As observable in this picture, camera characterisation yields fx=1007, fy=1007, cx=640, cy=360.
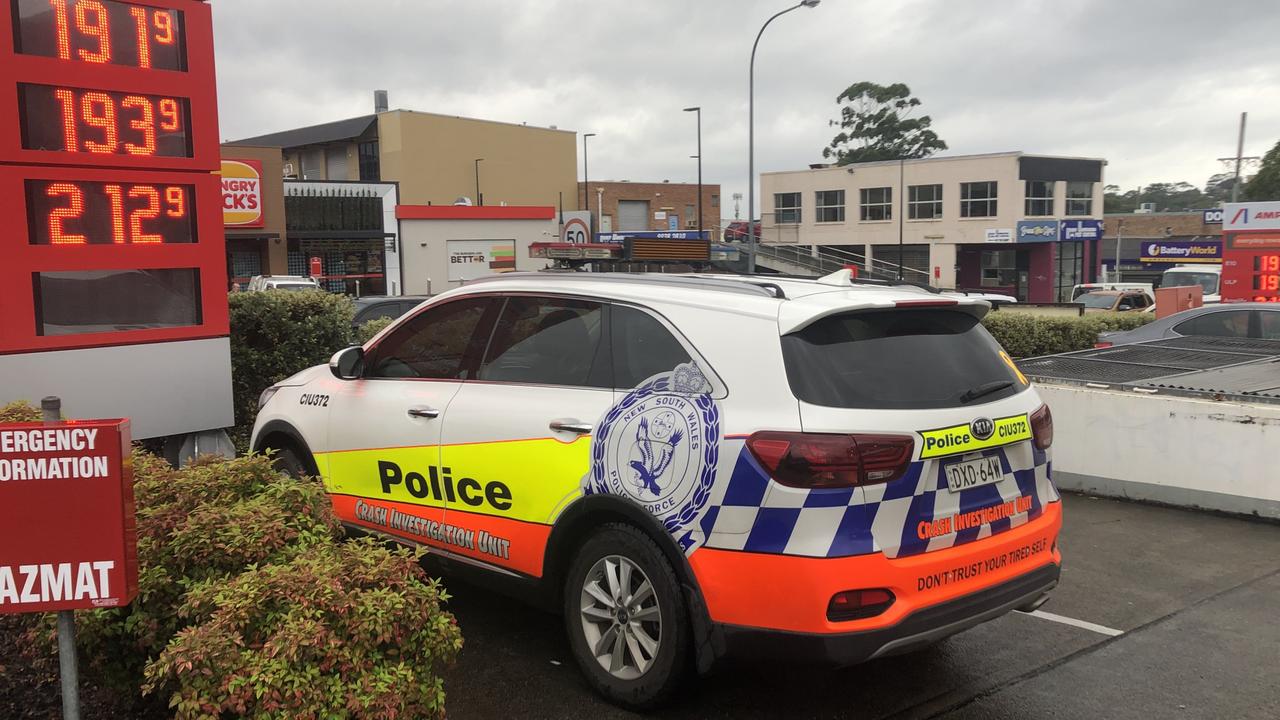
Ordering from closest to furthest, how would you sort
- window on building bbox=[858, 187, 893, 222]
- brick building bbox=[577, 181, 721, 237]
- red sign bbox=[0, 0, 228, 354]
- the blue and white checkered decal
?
the blue and white checkered decal < red sign bbox=[0, 0, 228, 354] < window on building bbox=[858, 187, 893, 222] < brick building bbox=[577, 181, 721, 237]

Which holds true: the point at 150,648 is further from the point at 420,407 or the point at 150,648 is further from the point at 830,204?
the point at 830,204

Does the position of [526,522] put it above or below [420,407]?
below

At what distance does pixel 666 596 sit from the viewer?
3.98 metres

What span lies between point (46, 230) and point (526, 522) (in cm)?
407

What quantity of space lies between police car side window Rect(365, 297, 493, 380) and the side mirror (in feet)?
0.21

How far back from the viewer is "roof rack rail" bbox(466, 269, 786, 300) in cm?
421

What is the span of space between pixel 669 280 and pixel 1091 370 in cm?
609

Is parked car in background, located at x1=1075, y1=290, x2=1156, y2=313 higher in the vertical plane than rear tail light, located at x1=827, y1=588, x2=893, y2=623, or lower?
lower

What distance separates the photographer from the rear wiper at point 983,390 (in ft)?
13.3

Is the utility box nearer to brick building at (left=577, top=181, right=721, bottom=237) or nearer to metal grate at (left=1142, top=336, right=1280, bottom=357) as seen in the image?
metal grate at (left=1142, top=336, right=1280, bottom=357)

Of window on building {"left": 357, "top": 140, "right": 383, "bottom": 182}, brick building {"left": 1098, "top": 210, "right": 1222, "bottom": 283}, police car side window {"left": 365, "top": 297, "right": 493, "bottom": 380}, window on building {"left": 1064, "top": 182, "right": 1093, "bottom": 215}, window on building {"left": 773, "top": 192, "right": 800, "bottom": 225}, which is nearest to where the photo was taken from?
police car side window {"left": 365, "top": 297, "right": 493, "bottom": 380}

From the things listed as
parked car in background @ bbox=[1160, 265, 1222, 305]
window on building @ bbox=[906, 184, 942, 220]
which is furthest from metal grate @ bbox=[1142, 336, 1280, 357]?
window on building @ bbox=[906, 184, 942, 220]

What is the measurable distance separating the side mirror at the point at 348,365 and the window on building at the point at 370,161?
68.5 meters

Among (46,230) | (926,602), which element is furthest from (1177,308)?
(46,230)
